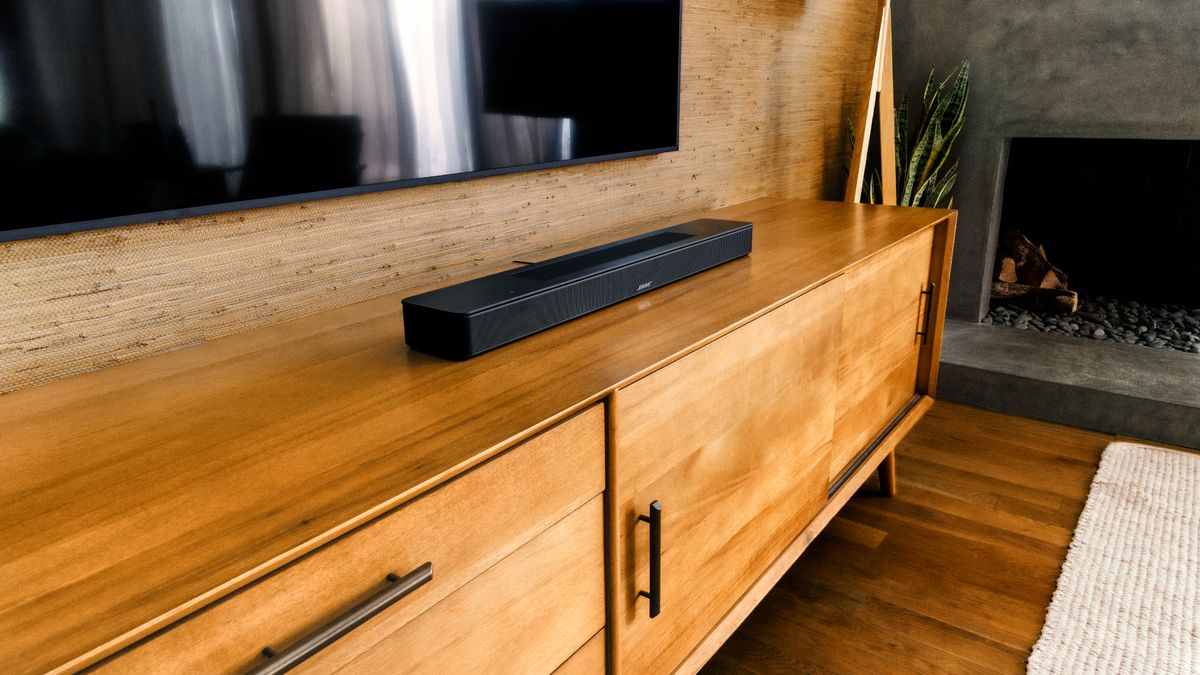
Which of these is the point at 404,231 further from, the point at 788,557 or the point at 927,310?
the point at 927,310

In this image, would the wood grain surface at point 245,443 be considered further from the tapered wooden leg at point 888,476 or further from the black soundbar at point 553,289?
the tapered wooden leg at point 888,476

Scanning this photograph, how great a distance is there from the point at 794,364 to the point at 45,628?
0.88m

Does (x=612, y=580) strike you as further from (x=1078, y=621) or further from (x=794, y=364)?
(x=1078, y=621)

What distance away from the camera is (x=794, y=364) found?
41.8 inches

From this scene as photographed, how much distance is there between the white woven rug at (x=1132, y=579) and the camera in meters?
1.20

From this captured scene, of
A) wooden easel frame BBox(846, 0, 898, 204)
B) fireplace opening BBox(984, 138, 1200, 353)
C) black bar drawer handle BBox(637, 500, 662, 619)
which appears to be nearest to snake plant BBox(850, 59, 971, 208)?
wooden easel frame BBox(846, 0, 898, 204)

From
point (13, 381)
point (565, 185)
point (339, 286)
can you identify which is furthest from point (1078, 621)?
point (13, 381)

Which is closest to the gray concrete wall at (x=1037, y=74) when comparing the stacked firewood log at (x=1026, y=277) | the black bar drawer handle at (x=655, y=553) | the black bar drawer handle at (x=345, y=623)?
the stacked firewood log at (x=1026, y=277)

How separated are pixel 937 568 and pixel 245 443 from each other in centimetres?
131

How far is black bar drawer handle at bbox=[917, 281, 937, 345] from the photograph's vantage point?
1.64 m

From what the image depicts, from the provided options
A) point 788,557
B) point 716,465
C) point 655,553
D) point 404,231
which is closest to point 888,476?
point 788,557

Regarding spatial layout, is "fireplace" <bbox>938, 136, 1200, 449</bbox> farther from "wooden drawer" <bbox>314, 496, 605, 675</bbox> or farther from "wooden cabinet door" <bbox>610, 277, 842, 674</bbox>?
"wooden drawer" <bbox>314, 496, 605, 675</bbox>

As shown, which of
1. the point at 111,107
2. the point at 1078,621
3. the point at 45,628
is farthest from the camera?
the point at 1078,621

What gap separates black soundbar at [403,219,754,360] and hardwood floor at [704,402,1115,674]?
64 cm
